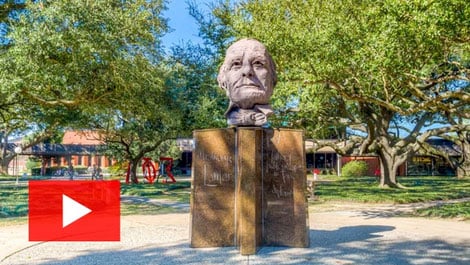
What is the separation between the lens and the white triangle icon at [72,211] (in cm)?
1059

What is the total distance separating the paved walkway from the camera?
20.9 ft

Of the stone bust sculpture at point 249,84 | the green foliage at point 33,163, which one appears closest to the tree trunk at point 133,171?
the stone bust sculpture at point 249,84

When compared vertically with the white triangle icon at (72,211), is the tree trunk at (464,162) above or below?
above

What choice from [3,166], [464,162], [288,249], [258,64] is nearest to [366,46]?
[258,64]

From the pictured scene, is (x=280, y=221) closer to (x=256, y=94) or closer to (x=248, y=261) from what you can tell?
(x=248, y=261)

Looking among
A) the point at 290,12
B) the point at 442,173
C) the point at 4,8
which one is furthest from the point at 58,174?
the point at 442,173

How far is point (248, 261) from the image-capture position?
6.25m

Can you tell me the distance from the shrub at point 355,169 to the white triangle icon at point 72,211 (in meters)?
28.9

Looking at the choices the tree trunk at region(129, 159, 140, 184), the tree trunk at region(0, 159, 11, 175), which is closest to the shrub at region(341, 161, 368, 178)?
the tree trunk at region(129, 159, 140, 184)

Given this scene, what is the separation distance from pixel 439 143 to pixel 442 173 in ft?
13.9

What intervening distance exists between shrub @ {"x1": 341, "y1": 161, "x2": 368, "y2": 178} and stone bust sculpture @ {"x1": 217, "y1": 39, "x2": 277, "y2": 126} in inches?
1334

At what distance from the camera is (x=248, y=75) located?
24.3 ft

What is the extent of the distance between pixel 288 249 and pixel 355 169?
3425 cm
